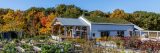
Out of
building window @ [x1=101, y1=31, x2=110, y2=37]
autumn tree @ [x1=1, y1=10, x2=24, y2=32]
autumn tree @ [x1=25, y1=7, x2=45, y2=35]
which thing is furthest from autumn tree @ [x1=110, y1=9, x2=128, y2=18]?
autumn tree @ [x1=1, y1=10, x2=24, y2=32]

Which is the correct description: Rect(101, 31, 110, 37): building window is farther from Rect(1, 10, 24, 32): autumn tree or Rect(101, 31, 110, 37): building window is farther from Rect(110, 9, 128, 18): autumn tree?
Rect(110, 9, 128, 18): autumn tree

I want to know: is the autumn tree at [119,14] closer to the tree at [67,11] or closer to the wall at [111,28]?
the tree at [67,11]

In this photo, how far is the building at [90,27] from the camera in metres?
43.1

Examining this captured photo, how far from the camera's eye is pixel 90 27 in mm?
44344

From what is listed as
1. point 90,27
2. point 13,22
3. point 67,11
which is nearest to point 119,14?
point 67,11

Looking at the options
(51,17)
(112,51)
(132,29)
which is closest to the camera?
(112,51)

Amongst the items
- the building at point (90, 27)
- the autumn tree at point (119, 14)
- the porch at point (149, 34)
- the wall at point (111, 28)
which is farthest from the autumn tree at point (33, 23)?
the porch at point (149, 34)

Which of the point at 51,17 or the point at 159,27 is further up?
the point at 51,17

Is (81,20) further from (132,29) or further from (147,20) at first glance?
(147,20)

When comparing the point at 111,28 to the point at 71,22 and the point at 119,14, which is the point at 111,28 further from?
the point at 119,14

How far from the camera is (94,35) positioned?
44.8 metres

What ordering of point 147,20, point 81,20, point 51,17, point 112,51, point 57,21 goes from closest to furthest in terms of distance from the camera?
point 112,51 < point 57,21 < point 81,20 < point 51,17 < point 147,20

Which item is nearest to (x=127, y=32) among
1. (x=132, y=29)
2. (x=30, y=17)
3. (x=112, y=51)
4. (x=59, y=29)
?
(x=132, y=29)

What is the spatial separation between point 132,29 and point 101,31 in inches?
245
